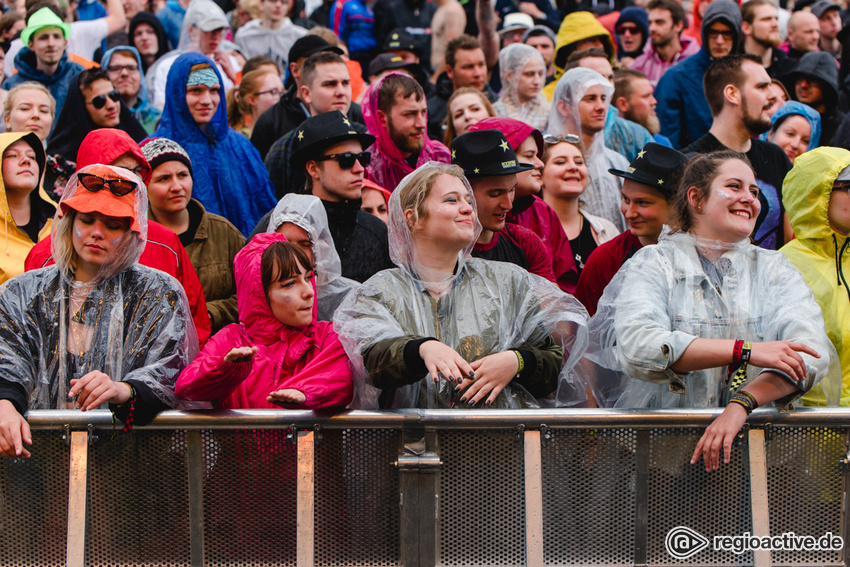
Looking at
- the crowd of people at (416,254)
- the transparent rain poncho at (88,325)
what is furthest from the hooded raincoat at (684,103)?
the transparent rain poncho at (88,325)

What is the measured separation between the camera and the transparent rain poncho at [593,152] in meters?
5.91

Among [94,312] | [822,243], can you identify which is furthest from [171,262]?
[822,243]

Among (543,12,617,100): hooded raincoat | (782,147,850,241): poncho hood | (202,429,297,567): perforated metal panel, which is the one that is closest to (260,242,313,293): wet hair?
(202,429,297,567): perforated metal panel

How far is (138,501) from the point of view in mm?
3193

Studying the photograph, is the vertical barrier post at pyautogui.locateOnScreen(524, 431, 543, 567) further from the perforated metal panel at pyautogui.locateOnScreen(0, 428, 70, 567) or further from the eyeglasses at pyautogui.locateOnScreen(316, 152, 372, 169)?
the eyeglasses at pyautogui.locateOnScreen(316, 152, 372, 169)

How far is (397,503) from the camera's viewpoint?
322 cm

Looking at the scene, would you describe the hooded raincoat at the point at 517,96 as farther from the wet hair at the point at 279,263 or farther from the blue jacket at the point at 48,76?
the wet hair at the point at 279,263

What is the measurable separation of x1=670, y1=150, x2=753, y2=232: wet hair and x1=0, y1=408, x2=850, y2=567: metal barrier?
956mm

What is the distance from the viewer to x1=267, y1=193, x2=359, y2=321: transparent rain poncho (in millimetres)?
4391

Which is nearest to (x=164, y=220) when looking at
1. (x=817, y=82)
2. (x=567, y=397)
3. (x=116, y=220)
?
(x=116, y=220)

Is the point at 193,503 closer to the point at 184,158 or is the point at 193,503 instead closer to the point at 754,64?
the point at 184,158

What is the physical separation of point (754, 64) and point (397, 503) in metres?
4.06

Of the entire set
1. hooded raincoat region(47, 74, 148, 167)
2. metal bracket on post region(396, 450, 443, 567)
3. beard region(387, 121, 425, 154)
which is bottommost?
metal bracket on post region(396, 450, 443, 567)

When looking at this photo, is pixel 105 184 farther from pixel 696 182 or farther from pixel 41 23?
pixel 41 23
